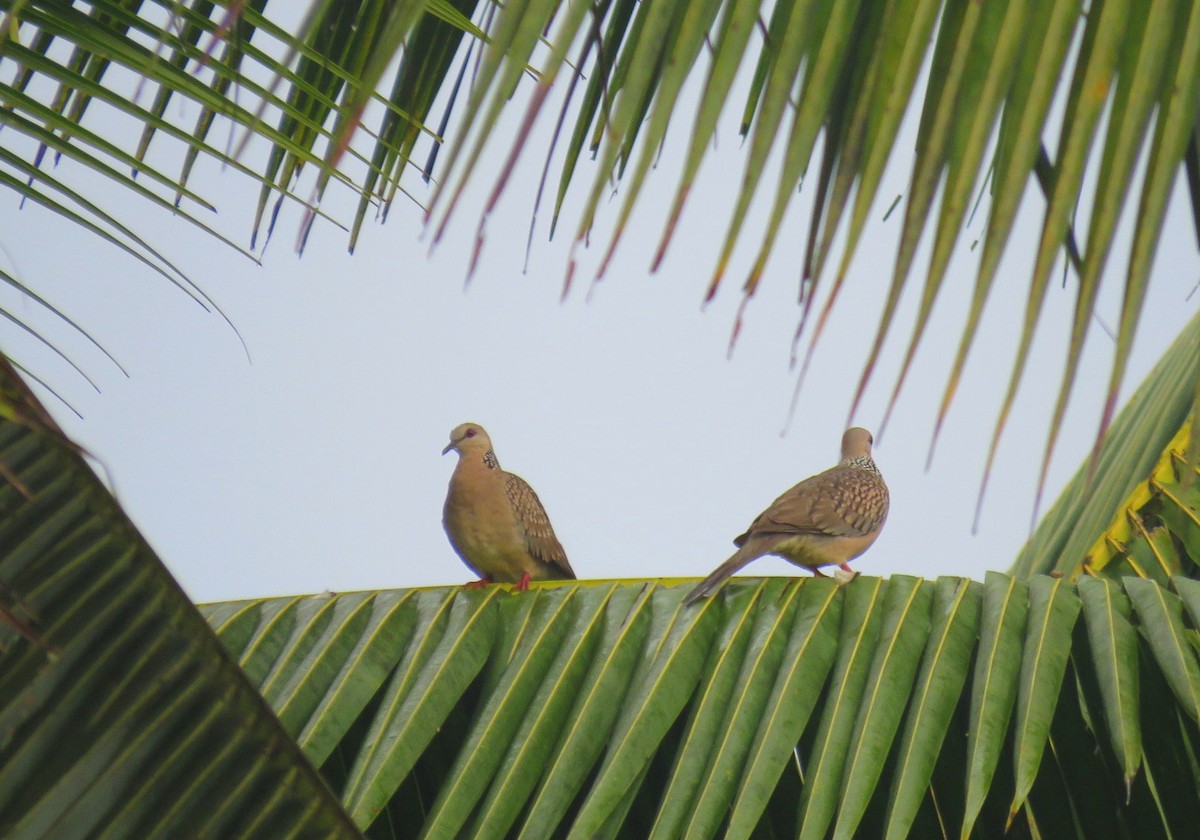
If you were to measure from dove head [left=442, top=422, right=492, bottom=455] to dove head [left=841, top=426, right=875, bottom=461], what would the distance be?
170 cm

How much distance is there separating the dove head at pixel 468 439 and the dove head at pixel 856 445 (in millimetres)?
1698

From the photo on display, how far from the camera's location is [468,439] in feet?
22.0

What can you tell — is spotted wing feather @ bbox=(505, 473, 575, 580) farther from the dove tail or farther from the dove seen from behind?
the dove tail

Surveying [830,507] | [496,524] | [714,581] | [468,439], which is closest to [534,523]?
[496,524]

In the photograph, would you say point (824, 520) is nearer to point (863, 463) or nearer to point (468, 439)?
point (863, 463)

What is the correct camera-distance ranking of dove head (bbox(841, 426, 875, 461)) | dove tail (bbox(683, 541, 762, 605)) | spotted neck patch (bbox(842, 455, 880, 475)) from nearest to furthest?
dove tail (bbox(683, 541, 762, 605))
spotted neck patch (bbox(842, 455, 880, 475))
dove head (bbox(841, 426, 875, 461))

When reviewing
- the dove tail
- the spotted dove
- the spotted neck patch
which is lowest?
the spotted dove

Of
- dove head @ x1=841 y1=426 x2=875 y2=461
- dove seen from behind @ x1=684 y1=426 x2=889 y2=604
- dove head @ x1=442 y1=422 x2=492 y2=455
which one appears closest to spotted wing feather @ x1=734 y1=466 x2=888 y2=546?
dove seen from behind @ x1=684 y1=426 x2=889 y2=604

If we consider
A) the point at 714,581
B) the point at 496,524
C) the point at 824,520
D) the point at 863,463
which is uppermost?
the point at 863,463

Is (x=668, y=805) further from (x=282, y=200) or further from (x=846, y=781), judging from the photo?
(x=282, y=200)

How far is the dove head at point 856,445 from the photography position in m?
6.81

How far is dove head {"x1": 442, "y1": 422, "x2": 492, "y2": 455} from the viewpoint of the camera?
6.67 m

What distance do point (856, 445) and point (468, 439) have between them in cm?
184

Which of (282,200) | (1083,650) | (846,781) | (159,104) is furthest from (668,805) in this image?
(159,104)
